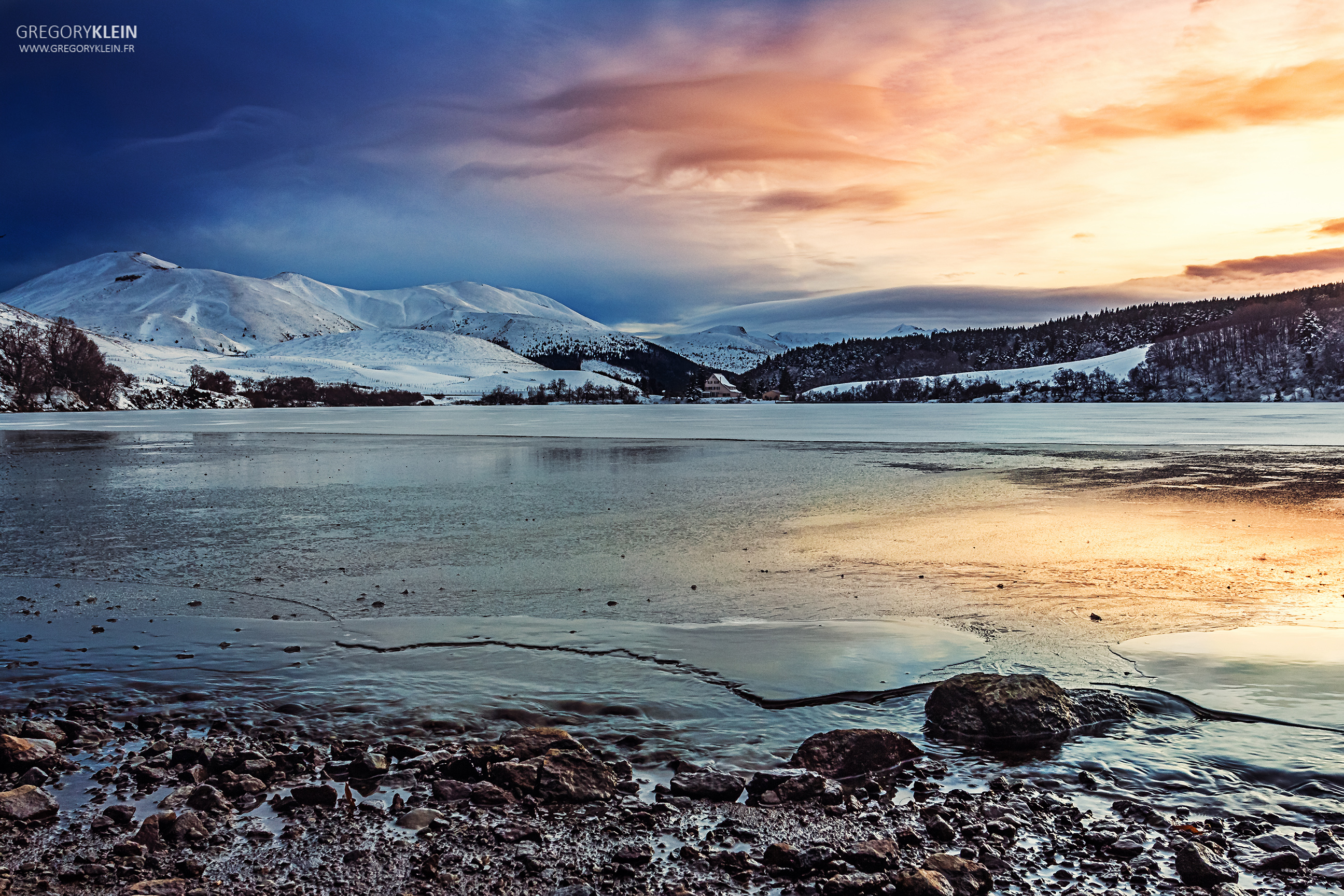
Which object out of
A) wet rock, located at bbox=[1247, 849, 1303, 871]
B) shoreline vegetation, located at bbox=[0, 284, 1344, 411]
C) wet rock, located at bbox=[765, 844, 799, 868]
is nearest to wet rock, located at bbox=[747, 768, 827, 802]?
wet rock, located at bbox=[765, 844, 799, 868]

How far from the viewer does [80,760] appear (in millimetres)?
4824

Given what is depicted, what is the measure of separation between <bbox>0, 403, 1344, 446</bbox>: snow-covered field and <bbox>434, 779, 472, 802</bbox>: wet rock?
1292 inches

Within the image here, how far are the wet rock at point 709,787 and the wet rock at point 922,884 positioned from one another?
1.06 metres

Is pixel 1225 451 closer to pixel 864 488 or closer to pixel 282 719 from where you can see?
pixel 864 488

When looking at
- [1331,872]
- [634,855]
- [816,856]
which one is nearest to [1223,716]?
[1331,872]

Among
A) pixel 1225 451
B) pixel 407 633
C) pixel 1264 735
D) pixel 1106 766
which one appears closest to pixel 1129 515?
pixel 1264 735

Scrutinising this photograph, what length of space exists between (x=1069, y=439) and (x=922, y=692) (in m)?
35.1

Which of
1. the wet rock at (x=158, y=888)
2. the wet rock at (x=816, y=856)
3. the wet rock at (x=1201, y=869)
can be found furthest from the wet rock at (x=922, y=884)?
the wet rock at (x=158, y=888)

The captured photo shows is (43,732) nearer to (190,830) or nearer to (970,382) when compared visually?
(190,830)

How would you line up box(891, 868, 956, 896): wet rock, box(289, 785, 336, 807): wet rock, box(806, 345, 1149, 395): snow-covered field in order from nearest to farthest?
box(891, 868, 956, 896): wet rock, box(289, 785, 336, 807): wet rock, box(806, 345, 1149, 395): snow-covered field

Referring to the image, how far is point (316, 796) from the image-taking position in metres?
4.30

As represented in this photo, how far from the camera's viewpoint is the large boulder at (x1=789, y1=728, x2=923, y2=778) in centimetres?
467

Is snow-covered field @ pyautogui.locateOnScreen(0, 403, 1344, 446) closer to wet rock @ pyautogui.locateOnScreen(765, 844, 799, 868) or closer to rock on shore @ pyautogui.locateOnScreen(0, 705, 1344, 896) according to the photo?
rock on shore @ pyautogui.locateOnScreen(0, 705, 1344, 896)

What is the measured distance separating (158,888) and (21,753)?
1883mm
